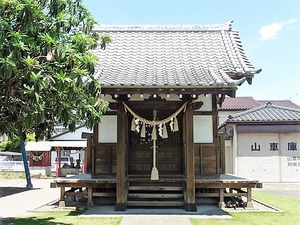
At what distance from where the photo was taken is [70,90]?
18.0ft

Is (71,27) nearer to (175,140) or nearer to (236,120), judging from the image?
(175,140)

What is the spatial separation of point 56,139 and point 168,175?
64.3ft

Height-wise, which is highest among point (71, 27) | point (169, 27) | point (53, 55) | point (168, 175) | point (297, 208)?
point (169, 27)

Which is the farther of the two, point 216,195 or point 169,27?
point 169,27

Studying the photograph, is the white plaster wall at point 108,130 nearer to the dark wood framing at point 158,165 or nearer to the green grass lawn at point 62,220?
the dark wood framing at point 158,165

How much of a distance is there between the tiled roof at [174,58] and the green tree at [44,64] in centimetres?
219

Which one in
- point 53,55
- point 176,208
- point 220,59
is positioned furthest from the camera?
point 220,59

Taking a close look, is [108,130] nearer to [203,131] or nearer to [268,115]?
[203,131]

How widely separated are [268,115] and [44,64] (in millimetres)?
16577

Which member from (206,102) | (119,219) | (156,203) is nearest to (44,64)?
(119,219)

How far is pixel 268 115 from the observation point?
1944 centimetres

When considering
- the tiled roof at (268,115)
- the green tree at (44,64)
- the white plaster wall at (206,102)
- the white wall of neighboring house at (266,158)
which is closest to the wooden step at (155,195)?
Answer: the white plaster wall at (206,102)

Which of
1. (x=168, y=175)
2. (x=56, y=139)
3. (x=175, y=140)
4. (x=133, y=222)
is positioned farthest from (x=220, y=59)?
(x=56, y=139)

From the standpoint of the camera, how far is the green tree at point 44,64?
4820 millimetres
